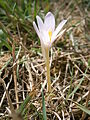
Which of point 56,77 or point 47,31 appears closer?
point 47,31

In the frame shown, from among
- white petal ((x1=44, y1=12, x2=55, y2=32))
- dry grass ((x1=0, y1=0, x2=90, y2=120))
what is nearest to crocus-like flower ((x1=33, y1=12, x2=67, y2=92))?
white petal ((x1=44, y1=12, x2=55, y2=32))

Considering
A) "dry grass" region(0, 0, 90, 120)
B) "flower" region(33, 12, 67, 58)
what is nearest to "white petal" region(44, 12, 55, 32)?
"flower" region(33, 12, 67, 58)

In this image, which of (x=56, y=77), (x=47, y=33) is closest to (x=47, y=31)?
(x=47, y=33)

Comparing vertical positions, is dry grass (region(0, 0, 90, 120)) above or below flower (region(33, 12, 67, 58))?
below

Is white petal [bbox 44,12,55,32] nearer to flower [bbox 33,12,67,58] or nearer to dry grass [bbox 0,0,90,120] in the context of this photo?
flower [bbox 33,12,67,58]

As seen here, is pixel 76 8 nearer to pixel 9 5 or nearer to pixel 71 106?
pixel 9 5

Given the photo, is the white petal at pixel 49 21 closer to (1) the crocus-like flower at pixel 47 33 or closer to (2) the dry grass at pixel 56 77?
(1) the crocus-like flower at pixel 47 33

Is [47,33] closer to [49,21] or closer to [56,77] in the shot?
[49,21]

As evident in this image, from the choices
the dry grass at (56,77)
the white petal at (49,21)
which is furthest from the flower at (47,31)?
the dry grass at (56,77)

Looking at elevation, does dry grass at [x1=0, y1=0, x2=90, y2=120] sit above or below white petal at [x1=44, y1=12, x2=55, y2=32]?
below

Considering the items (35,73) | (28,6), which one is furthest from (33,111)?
(28,6)

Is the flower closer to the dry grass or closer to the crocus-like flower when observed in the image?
the crocus-like flower
